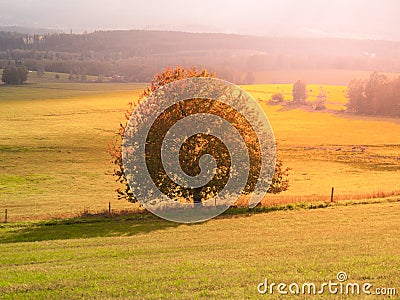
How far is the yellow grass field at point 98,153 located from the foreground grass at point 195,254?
667 centimetres

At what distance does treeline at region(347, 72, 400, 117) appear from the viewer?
13338cm

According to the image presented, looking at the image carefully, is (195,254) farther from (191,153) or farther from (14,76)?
(14,76)

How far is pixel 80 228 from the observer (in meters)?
29.9

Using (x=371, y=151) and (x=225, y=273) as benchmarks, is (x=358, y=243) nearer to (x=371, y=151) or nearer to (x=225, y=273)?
(x=225, y=273)

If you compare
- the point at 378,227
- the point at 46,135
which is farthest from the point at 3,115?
the point at 378,227

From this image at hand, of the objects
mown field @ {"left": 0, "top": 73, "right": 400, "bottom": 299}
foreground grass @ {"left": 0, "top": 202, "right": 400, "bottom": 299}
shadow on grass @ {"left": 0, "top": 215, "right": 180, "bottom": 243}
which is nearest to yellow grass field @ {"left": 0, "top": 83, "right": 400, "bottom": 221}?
mown field @ {"left": 0, "top": 73, "right": 400, "bottom": 299}

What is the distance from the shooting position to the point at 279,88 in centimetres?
18338

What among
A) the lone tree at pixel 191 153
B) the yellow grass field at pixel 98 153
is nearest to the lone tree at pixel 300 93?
the yellow grass field at pixel 98 153

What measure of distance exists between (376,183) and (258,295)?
1697 inches

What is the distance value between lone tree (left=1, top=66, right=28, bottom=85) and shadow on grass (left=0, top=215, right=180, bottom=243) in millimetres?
154243

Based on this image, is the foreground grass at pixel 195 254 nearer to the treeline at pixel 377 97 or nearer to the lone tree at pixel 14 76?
the treeline at pixel 377 97

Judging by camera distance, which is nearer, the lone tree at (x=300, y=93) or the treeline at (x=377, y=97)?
the treeline at (x=377, y=97)

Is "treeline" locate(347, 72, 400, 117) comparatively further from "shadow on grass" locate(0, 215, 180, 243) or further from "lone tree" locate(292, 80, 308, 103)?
"shadow on grass" locate(0, 215, 180, 243)

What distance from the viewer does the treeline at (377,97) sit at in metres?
133
